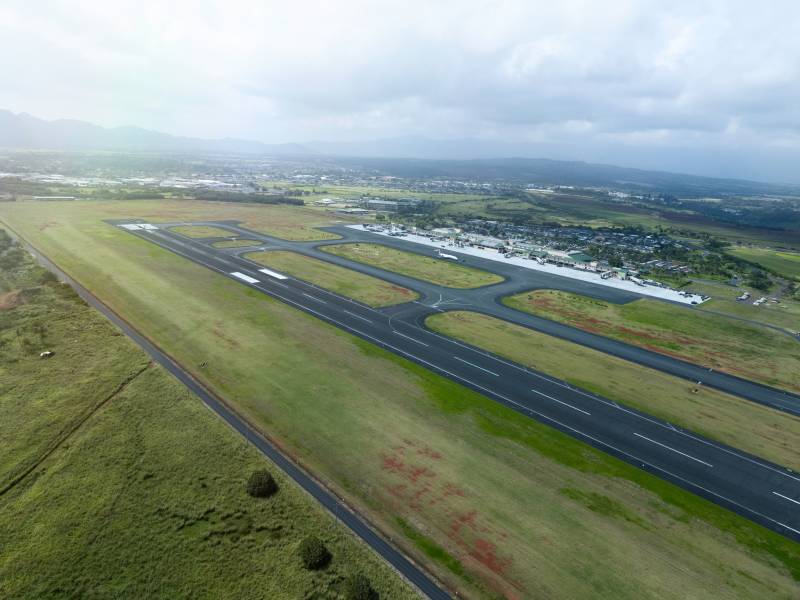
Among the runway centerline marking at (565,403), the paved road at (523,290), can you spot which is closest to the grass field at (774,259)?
the paved road at (523,290)

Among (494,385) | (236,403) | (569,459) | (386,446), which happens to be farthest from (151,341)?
(569,459)

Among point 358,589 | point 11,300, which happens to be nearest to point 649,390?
point 358,589

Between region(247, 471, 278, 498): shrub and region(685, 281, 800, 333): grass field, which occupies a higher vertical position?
region(247, 471, 278, 498): shrub

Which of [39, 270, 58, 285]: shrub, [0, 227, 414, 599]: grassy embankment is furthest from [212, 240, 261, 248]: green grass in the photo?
[0, 227, 414, 599]: grassy embankment

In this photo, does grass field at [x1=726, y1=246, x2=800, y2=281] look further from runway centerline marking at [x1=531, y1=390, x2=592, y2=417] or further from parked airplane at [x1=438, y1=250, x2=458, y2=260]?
runway centerline marking at [x1=531, y1=390, x2=592, y2=417]

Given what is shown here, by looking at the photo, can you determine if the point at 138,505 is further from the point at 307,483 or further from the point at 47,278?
the point at 47,278

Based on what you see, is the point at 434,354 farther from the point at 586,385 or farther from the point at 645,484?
the point at 645,484

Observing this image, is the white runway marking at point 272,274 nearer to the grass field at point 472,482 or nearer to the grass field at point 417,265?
the grass field at point 417,265
